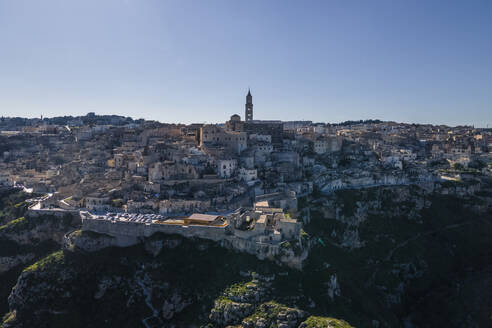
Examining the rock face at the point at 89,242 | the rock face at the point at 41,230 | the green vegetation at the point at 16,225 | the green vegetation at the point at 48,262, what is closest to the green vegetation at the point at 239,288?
the rock face at the point at 89,242

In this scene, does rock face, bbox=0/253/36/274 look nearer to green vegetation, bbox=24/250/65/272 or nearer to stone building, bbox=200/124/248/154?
green vegetation, bbox=24/250/65/272

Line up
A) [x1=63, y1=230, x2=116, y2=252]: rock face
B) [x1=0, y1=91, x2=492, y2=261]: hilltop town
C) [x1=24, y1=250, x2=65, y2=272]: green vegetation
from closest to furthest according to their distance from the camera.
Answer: [x1=24, y1=250, x2=65, y2=272]: green vegetation, [x1=63, y1=230, x2=116, y2=252]: rock face, [x1=0, y1=91, x2=492, y2=261]: hilltop town

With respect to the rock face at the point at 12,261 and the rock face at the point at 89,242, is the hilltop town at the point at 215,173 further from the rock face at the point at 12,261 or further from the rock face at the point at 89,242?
the rock face at the point at 12,261

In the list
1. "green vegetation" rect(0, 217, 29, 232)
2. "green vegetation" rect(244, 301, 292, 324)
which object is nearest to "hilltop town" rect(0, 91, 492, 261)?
"green vegetation" rect(0, 217, 29, 232)

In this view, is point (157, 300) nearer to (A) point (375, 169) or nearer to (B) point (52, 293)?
(B) point (52, 293)

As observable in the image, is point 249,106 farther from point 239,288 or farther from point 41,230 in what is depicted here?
point 239,288

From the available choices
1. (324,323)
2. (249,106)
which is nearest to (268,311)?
(324,323)
